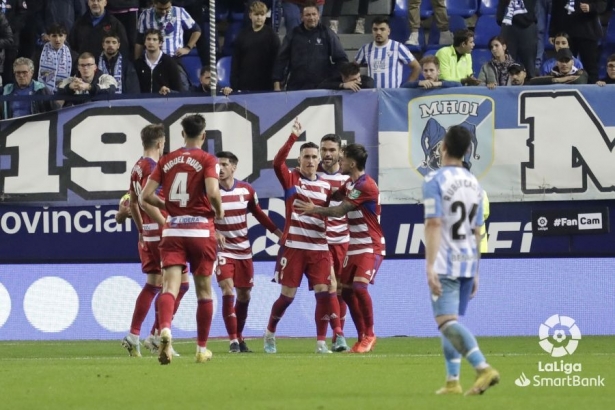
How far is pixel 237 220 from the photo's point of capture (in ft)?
46.7

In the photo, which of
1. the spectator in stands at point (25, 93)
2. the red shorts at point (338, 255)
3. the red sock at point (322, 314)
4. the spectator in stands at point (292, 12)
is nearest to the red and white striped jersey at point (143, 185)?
the red sock at point (322, 314)

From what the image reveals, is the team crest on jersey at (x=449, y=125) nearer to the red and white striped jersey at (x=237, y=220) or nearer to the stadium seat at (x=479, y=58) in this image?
the red and white striped jersey at (x=237, y=220)

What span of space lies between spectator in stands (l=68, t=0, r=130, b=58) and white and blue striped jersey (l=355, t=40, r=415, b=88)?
354 centimetres

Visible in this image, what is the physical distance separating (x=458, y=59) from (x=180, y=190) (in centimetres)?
712

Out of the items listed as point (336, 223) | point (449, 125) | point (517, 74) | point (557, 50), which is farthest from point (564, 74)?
point (336, 223)

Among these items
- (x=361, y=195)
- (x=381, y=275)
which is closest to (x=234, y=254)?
(x=361, y=195)

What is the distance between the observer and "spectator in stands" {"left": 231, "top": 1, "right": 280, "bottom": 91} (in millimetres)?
17391

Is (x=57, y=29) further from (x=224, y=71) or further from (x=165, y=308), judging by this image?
(x=165, y=308)

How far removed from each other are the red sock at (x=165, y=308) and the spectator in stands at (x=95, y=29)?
7.54m

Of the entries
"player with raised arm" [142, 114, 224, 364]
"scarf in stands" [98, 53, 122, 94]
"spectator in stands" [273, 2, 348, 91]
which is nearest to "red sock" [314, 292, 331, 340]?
"player with raised arm" [142, 114, 224, 364]

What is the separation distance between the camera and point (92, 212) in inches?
656

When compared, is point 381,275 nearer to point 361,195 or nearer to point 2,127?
point 361,195

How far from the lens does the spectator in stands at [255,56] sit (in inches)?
685

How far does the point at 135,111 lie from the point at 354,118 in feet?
9.14
